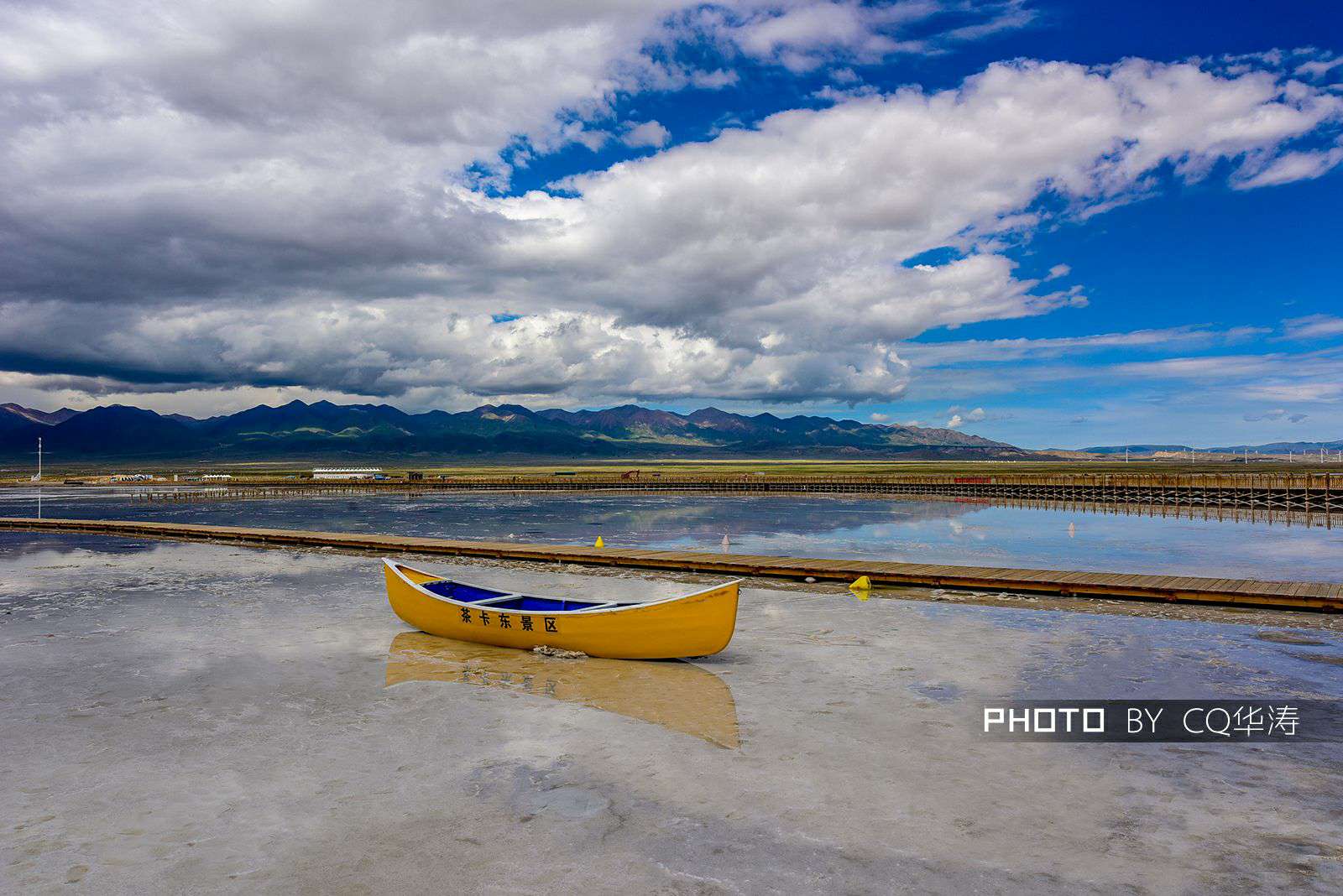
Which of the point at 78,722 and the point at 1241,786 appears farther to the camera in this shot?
the point at 78,722

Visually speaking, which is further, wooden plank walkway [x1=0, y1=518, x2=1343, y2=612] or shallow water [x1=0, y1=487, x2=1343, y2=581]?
→ shallow water [x1=0, y1=487, x2=1343, y2=581]

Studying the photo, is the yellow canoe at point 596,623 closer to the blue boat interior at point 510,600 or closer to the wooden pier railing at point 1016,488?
the blue boat interior at point 510,600

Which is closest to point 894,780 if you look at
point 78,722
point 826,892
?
point 826,892

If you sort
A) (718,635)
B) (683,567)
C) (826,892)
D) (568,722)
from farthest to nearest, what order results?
(683,567) < (718,635) < (568,722) < (826,892)

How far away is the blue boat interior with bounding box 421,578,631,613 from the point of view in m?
16.2

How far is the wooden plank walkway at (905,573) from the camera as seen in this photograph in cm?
2002

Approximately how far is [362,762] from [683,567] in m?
17.3

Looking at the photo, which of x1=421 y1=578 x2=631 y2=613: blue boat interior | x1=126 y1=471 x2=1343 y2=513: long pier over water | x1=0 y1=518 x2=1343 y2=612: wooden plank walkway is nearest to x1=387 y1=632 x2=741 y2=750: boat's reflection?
x1=421 y1=578 x2=631 y2=613: blue boat interior

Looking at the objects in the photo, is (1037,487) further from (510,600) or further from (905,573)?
(510,600)

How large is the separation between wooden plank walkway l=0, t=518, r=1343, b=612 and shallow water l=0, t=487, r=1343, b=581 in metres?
5.48

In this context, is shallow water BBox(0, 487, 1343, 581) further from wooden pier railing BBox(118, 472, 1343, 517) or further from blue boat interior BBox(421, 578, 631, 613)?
blue boat interior BBox(421, 578, 631, 613)

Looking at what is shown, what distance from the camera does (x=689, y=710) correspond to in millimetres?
12602

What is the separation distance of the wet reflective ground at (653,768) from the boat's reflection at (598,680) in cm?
8

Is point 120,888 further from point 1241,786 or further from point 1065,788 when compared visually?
point 1241,786
